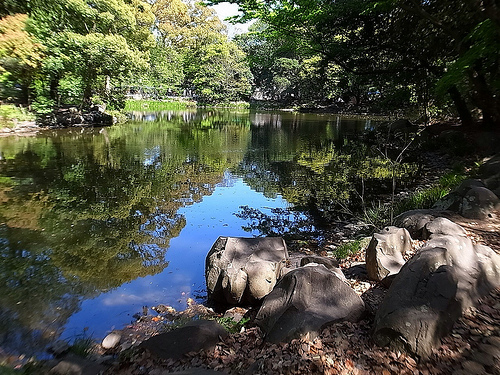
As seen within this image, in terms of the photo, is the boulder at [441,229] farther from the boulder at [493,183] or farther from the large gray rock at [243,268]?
the boulder at [493,183]

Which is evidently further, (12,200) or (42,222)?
(12,200)

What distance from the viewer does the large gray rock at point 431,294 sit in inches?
92.9

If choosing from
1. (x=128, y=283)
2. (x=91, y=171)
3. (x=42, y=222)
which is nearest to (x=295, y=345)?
(x=128, y=283)

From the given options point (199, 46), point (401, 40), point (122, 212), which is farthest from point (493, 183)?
point (199, 46)

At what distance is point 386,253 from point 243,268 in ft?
6.00

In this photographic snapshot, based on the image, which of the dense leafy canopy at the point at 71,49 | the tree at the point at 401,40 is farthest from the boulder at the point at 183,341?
the tree at the point at 401,40

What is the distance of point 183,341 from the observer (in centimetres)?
306

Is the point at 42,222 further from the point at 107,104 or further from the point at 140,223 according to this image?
the point at 107,104

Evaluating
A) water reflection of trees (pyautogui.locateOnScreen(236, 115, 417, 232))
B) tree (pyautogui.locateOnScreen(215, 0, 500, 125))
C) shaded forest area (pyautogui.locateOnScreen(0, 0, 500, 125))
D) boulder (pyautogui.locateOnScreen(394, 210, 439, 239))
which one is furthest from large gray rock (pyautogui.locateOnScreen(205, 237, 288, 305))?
tree (pyautogui.locateOnScreen(215, 0, 500, 125))

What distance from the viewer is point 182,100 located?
48.9m

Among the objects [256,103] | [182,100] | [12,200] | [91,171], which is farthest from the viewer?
[256,103]

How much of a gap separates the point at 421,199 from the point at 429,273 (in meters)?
4.68

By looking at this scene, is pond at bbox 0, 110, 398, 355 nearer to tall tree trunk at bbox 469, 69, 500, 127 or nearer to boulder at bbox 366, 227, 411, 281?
boulder at bbox 366, 227, 411, 281

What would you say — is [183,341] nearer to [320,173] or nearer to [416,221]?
[416,221]
